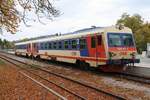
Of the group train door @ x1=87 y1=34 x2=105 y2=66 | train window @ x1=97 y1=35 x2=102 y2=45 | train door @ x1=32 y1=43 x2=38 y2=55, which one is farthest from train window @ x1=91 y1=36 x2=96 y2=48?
train door @ x1=32 y1=43 x2=38 y2=55

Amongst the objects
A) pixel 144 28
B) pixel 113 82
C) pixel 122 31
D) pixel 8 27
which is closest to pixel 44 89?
pixel 113 82

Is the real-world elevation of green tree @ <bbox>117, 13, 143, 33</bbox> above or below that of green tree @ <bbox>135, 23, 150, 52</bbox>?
above

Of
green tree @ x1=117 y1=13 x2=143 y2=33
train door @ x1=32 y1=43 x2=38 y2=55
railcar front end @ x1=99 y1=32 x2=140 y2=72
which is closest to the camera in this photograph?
railcar front end @ x1=99 y1=32 x2=140 y2=72

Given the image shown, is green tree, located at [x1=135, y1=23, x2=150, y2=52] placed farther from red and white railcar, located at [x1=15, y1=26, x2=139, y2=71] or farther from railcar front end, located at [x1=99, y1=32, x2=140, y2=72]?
railcar front end, located at [x1=99, y1=32, x2=140, y2=72]

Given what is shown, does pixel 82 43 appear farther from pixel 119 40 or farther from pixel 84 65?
pixel 119 40

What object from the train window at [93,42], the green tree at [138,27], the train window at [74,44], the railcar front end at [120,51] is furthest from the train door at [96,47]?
the green tree at [138,27]

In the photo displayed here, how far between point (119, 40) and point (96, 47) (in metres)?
1.47

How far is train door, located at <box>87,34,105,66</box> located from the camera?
20172 millimetres

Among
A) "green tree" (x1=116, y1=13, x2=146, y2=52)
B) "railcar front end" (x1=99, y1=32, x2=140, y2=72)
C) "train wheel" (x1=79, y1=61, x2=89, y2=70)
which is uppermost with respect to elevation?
"green tree" (x1=116, y1=13, x2=146, y2=52)

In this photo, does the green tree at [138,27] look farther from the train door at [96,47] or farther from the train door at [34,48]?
the train door at [96,47]

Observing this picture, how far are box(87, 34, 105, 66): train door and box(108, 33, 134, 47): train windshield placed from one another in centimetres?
58

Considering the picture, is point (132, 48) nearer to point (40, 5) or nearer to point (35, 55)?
point (40, 5)

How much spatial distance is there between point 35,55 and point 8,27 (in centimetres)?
2076

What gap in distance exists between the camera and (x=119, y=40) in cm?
2083
